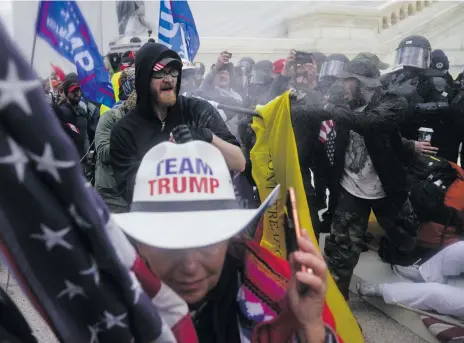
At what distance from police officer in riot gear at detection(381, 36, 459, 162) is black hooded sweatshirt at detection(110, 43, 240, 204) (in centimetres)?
257

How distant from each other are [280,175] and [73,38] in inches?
92.2

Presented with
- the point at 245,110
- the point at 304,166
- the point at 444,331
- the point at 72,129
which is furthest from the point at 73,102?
the point at 444,331

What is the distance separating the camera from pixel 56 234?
76 cm

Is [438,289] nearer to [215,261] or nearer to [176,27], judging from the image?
[215,261]

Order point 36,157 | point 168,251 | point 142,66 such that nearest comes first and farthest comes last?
point 36,157 < point 168,251 < point 142,66

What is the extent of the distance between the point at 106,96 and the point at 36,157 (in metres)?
4.76

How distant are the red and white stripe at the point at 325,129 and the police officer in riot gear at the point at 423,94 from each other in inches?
34.4

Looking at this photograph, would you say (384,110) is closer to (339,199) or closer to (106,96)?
(339,199)

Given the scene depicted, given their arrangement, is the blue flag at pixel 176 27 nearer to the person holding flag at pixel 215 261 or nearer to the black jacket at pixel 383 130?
the black jacket at pixel 383 130

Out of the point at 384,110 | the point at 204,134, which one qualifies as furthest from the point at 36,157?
the point at 384,110

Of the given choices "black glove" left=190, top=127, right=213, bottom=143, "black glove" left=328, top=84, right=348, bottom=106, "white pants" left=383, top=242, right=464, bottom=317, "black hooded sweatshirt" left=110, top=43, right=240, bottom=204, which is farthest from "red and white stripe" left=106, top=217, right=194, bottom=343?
"black glove" left=328, top=84, right=348, bottom=106

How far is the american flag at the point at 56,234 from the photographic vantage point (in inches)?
27.1

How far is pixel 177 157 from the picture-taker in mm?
1340

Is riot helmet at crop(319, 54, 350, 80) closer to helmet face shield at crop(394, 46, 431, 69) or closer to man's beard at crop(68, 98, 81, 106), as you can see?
helmet face shield at crop(394, 46, 431, 69)
